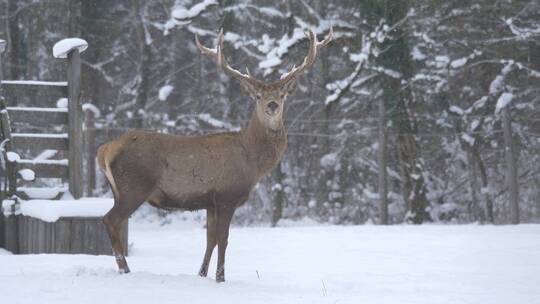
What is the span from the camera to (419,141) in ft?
62.1

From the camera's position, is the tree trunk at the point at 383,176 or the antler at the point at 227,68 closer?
the antler at the point at 227,68

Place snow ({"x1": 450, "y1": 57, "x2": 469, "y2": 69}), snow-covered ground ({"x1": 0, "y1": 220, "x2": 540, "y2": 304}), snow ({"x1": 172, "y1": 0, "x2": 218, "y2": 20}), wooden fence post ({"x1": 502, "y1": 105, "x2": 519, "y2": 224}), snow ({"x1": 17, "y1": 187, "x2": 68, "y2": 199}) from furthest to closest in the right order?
snow ({"x1": 172, "y1": 0, "x2": 218, "y2": 20}), snow ({"x1": 450, "y1": 57, "x2": 469, "y2": 69}), wooden fence post ({"x1": 502, "y1": 105, "x2": 519, "y2": 224}), snow ({"x1": 17, "y1": 187, "x2": 68, "y2": 199}), snow-covered ground ({"x1": 0, "y1": 220, "x2": 540, "y2": 304})

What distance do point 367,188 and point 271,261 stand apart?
41.5 ft

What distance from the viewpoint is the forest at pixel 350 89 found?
56.6 ft

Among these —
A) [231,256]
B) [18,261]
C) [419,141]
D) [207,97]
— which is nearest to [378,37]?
[419,141]

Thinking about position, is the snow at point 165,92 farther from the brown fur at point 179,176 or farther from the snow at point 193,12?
the brown fur at point 179,176

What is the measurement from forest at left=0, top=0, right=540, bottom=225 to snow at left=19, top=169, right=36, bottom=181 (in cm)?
549

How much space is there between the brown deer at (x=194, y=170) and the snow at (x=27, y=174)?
2.97 metres

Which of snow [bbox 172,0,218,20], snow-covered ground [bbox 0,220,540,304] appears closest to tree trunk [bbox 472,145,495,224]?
snow-covered ground [bbox 0,220,540,304]

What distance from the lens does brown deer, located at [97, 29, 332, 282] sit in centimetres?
668

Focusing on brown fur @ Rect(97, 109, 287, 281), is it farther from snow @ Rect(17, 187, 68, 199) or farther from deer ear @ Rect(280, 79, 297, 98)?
snow @ Rect(17, 187, 68, 199)

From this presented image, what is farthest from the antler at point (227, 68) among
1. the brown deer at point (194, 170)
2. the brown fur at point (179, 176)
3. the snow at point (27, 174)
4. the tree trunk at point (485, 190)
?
the tree trunk at point (485, 190)

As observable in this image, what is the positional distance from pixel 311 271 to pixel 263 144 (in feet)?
4.75

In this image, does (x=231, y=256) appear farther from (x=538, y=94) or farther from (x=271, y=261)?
(x=538, y=94)
